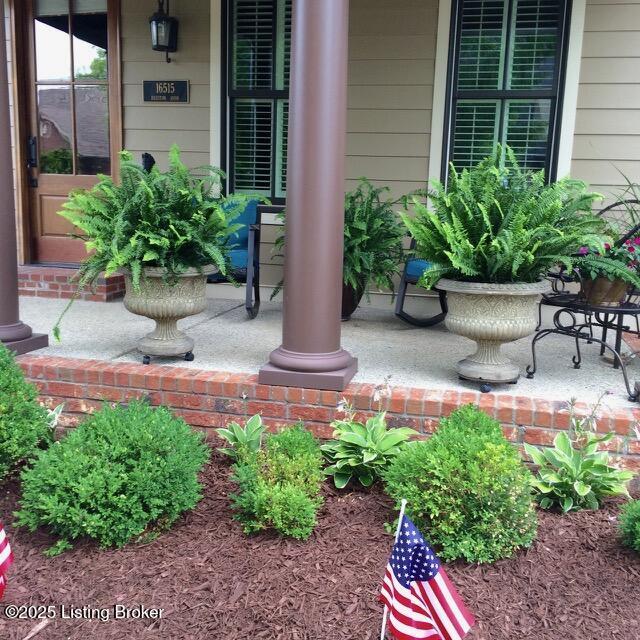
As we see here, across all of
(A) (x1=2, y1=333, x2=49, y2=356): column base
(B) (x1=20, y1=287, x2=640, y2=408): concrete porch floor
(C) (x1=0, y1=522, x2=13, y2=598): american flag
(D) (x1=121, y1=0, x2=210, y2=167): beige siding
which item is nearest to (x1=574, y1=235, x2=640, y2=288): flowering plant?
(B) (x1=20, y1=287, x2=640, y2=408): concrete porch floor

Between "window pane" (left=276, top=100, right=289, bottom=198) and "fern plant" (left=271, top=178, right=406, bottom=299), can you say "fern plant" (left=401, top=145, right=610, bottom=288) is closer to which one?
"fern plant" (left=271, top=178, right=406, bottom=299)

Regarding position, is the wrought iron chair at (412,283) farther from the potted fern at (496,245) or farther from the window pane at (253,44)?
the window pane at (253,44)

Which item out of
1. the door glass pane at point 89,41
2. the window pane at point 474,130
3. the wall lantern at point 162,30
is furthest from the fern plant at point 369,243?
the door glass pane at point 89,41

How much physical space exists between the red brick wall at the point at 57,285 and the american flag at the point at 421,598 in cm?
394

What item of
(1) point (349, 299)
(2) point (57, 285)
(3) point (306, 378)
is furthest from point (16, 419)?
(2) point (57, 285)

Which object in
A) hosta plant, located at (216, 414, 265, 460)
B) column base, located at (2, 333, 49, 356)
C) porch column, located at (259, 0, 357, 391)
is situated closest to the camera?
hosta plant, located at (216, 414, 265, 460)

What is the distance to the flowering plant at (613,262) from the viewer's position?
3.09 m

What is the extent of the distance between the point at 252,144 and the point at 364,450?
3.31m

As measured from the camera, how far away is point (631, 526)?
2295 millimetres

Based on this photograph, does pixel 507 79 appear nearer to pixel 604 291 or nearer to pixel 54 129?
pixel 604 291

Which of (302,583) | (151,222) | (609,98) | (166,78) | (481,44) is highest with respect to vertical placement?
(481,44)

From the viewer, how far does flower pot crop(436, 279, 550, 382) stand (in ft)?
9.78

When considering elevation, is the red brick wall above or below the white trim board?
below

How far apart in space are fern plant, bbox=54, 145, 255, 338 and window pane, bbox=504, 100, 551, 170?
247 cm
